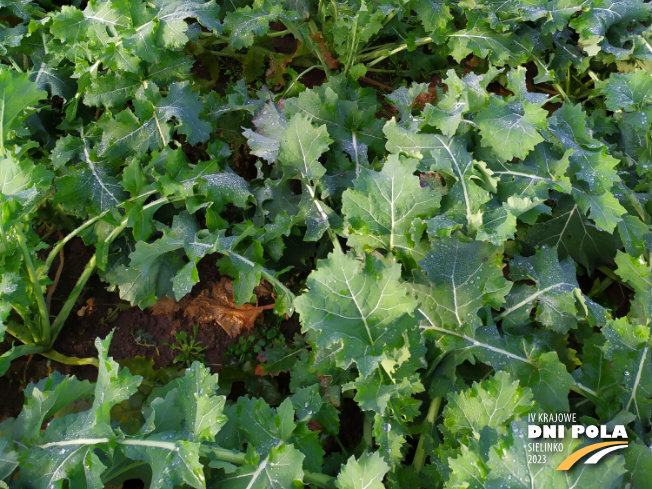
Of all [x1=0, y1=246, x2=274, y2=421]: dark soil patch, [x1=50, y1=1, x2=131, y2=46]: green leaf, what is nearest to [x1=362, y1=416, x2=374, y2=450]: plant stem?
[x1=0, y1=246, x2=274, y2=421]: dark soil patch

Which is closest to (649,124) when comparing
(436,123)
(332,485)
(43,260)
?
(436,123)

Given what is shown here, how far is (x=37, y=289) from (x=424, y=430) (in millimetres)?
1705

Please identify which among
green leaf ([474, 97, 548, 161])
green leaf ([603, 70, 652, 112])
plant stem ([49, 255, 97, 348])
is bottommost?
plant stem ([49, 255, 97, 348])

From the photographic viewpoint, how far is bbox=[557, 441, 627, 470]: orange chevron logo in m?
1.65

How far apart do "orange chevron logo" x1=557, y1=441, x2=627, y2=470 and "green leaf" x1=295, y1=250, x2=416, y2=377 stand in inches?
24.8

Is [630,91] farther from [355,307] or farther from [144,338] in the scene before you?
[144,338]

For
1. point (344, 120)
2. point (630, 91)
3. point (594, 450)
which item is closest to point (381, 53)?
point (344, 120)

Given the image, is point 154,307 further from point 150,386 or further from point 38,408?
point 38,408

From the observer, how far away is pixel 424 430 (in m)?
2.02

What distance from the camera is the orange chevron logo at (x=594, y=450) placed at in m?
1.65

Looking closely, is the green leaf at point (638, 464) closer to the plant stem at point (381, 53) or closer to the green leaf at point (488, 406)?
the green leaf at point (488, 406)

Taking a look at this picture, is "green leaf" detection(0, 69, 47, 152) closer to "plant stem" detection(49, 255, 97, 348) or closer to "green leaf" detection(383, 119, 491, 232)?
"plant stem" detection(49, 255, 97, 348)

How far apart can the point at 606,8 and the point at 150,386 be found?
2891 mm

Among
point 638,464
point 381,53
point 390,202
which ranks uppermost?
point 381,53
